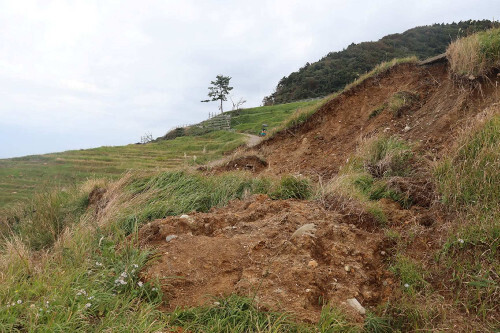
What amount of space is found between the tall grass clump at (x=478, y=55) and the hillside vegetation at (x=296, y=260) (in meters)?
2.08

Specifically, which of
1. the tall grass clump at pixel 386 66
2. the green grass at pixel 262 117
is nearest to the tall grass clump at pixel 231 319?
the tall grass clump at pixel 386 66

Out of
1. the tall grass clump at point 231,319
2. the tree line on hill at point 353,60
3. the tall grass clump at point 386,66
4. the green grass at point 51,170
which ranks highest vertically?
the tree line on hill at point 353,60

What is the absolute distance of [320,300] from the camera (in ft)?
7.52

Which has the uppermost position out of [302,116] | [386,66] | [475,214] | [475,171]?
[386,66]

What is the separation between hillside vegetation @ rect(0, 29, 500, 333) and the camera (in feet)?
6.88

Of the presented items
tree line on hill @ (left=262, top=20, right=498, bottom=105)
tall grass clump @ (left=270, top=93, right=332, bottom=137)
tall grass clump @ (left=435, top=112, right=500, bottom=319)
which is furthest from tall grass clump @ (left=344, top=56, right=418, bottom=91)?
tree line on hill @ (left=262, top=20, right=498, bottom=105)

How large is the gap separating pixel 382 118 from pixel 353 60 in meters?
38.5

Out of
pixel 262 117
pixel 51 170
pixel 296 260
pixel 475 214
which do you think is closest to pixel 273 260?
pixel 296 260

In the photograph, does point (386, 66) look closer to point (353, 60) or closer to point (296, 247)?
point (296, 247)

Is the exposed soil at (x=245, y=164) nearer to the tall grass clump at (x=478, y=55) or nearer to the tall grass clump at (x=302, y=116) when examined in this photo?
the tall grass clump at (x=302, y=116)

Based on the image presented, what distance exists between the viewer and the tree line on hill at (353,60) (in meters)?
36.8

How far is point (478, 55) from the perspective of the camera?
5.91 m

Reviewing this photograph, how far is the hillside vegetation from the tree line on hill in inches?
1286

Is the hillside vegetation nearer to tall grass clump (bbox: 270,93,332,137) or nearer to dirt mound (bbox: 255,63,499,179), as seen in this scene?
dirt mound (bbox: 255,63,499,179)
